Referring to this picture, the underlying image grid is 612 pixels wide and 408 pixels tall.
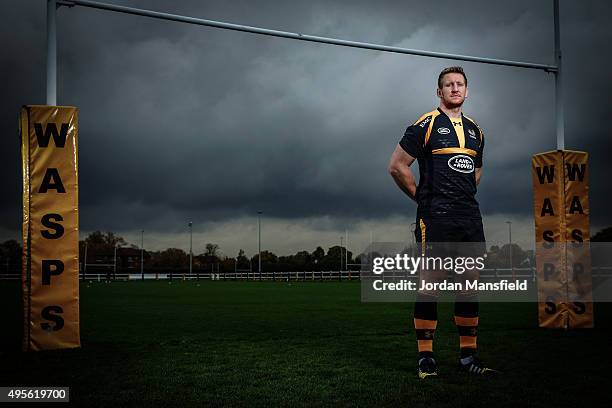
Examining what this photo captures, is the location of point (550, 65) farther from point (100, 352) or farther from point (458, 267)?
point (100, 352)

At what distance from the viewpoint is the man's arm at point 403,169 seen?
15.8 feet

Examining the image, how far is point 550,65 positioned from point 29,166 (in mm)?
7442

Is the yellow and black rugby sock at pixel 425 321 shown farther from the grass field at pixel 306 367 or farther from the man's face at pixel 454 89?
the man's face at pixel 454 89

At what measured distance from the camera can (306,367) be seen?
503cm

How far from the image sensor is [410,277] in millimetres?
38125

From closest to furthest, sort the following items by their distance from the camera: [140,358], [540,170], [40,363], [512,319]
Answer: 1. [40,363]
2. [140,358]
3. [540,170]
4. [512,319]

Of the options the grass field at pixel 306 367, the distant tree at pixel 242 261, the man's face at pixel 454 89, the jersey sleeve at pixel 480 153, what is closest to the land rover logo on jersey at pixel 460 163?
the jersey sleeve at pixel 480 153

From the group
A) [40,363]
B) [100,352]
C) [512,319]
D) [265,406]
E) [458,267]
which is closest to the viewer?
[265,406]

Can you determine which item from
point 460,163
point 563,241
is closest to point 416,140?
point 460,163

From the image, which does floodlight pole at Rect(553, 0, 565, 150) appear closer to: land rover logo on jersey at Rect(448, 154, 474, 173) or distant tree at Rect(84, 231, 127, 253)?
land rover logo on jersey at Rect(448, 154, 474, 173)

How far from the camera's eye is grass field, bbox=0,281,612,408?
12.6 feet

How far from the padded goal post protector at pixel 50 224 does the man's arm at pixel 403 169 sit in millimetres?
3777

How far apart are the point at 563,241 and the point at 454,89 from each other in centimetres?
449

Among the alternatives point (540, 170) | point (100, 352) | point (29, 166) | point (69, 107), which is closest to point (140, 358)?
point (100, 352)
